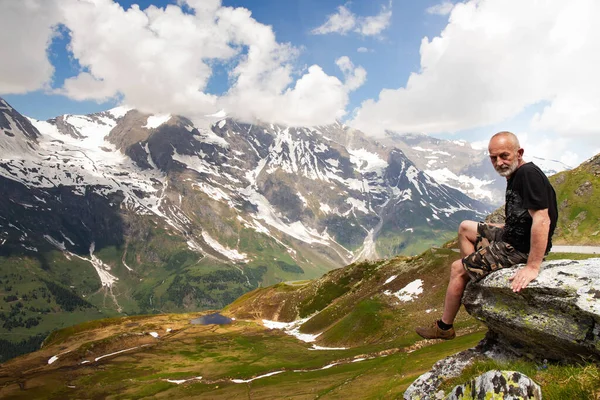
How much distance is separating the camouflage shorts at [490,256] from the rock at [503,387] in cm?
306

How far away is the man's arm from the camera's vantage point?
9.62 meters

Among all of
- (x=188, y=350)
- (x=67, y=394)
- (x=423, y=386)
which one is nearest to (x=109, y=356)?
(x=188, y=350)

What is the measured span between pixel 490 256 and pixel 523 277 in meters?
1.33

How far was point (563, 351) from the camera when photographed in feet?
33.3

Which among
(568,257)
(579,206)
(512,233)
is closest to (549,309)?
(512,233)

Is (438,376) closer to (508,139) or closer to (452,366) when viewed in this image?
(452,366)

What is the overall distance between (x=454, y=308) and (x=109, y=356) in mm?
126946

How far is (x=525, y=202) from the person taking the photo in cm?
1016

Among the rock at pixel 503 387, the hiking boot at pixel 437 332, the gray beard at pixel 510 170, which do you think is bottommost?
the rock at pixel 503 387

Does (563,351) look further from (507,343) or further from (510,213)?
(510,213)

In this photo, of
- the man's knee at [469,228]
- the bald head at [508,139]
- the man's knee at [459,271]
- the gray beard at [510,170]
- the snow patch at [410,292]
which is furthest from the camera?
the snow patch at [410,292]

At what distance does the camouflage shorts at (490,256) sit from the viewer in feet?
36.3

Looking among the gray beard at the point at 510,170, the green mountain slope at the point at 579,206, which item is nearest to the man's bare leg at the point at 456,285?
the gray beard at the point at 510,170

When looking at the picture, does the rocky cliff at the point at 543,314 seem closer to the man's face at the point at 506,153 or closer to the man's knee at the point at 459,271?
the man's knee at the point at 459,271
